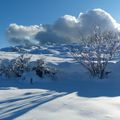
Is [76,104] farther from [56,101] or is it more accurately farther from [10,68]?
[10,68]

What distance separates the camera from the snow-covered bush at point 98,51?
20219mm

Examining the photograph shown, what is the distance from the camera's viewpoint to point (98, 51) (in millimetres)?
20672

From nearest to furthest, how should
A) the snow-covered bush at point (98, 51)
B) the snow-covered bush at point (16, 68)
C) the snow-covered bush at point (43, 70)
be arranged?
the snow-covered bush at point (98, 51)
the snow-covered bush at point (43, 70)
the snow-covered bush at point (16, 68)

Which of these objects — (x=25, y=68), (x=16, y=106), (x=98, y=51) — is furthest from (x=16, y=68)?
(x=16, y=106)

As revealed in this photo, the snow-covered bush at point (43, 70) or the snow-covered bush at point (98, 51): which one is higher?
the snow-covered bush at point (98, 51)

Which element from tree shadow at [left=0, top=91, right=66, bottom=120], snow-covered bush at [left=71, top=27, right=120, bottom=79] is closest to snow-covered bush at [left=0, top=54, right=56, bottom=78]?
snow-covered bush at [left=71, top=27, right=120, bottom=79]

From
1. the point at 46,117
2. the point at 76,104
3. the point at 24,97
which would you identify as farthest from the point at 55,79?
the point at 46,117

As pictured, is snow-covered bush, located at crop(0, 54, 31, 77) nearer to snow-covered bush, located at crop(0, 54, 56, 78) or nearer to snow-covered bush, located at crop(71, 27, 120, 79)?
snow-covered bush, located at crop(0, 54, 56, 78)

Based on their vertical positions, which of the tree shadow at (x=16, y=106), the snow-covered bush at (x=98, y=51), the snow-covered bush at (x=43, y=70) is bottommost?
the tree shadow at (x=16, y=106)

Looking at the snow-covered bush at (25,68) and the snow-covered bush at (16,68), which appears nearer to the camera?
the snow-covered bush at (25,68)

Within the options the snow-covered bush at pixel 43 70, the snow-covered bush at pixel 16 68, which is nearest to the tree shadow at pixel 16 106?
the snow-covered bush at pixel 43 70

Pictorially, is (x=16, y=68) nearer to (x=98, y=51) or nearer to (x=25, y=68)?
(x=25, y=68)

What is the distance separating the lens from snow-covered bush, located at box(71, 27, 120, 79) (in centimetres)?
2022

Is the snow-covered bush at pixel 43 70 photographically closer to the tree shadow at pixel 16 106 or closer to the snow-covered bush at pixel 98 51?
the snow-covered bush at pixel 98 51
